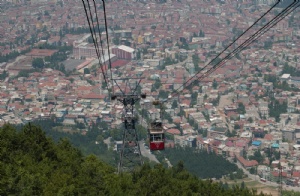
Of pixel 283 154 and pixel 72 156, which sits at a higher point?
pixel 72 156

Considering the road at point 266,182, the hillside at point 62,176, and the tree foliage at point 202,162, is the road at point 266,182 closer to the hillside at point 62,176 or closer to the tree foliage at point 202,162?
the tree foliage at point 202,162

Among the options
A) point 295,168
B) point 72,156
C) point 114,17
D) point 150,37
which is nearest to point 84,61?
point 150,37

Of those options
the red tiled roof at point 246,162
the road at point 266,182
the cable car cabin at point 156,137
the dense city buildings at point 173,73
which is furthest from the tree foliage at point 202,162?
the cable car cabin at point 156,137

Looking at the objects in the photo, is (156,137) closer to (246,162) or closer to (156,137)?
(156,137)

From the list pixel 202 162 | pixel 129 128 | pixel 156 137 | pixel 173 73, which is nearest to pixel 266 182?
pixel 202 162

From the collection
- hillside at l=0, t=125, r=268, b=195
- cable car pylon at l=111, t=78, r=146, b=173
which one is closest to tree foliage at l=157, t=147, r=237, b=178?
cable car pylon at l=111, t=78, r=146, b=173

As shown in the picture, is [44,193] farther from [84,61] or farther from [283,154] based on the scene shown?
[84,61]

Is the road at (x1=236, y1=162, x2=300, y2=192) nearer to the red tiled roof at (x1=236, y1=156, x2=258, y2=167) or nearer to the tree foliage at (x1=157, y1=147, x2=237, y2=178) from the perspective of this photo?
the red tiled roof at (x1=236, y1=156, x2=258, y2=167)
